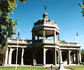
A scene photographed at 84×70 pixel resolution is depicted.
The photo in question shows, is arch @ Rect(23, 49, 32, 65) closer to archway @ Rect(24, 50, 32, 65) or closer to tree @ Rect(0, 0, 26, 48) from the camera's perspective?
archway @ Rect(24, 50, 32, 65)

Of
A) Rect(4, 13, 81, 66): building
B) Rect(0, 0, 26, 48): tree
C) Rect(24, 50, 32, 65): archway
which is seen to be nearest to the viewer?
Rect(0, 0, 26, 48): tree

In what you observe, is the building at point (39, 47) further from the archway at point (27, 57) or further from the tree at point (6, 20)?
the tree at point (6, 20)

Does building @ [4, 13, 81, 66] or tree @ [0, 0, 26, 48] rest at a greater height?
tree @ [0, 0, 26, 48]

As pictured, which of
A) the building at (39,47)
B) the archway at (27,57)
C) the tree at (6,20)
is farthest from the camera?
the archway at (27,57)

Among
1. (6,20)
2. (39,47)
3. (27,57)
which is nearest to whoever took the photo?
(6,20)

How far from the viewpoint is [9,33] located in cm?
1694

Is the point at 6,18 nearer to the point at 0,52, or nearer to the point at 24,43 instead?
the point at 24,43

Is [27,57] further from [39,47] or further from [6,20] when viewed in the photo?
[6,20]


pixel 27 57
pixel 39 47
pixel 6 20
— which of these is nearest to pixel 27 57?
pixel 27 57

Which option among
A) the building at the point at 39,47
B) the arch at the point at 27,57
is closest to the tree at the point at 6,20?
the building at the point at 39,47

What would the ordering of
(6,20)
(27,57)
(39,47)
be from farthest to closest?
(27,57) < (39,47) < (6,20)

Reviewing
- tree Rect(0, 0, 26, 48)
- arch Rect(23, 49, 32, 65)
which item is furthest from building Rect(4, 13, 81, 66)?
tree Rect(0, 0, 26, 48)

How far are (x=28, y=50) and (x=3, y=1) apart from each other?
19.9 meters

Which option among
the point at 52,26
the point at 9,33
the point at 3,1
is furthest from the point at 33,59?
the point at 3,1
